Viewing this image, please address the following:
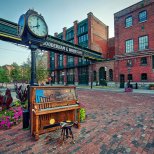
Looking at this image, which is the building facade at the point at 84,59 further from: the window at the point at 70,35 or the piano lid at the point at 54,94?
the piano lid at the point at 54,94

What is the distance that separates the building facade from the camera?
96.8ft

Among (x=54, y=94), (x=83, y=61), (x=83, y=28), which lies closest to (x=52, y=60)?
(x=83, y=61)

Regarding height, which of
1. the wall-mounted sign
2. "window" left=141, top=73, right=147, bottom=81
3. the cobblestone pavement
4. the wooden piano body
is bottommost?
the cobblestone pavement

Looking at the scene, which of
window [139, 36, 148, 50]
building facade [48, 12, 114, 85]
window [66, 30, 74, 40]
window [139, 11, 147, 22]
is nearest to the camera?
window [139, 36, 148, 50]

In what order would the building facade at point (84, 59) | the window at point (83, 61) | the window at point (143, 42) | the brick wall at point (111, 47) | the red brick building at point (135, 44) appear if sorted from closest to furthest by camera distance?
1. the red brick building at point (135, 44)
2. the window at point (143, 42)
3. the building facade at point (84, 59)
4. the window at point (83, 61)
5. the brick wall at point (111, 47)

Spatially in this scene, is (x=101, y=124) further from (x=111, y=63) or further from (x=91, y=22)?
(x=91, y=22)

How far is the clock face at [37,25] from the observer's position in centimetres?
463

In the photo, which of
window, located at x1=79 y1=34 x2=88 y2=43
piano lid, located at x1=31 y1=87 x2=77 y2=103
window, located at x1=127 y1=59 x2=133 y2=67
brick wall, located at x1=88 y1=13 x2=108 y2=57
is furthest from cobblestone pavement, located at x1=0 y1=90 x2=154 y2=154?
window, located at x1=79 y1=34 x2=88 y2=43

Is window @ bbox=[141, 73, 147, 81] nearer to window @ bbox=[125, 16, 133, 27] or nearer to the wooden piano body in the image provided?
window @ bbox=[125, 16, 133, 27]

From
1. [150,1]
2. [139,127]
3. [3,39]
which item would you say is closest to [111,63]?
[150,1]

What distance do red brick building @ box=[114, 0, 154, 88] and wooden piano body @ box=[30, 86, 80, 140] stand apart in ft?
65.2

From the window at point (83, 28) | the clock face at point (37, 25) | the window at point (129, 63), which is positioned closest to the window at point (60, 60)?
the window at point (83, 28)

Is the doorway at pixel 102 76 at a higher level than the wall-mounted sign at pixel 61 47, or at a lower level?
lower

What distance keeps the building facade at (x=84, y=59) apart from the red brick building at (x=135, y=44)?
9.82 ft
